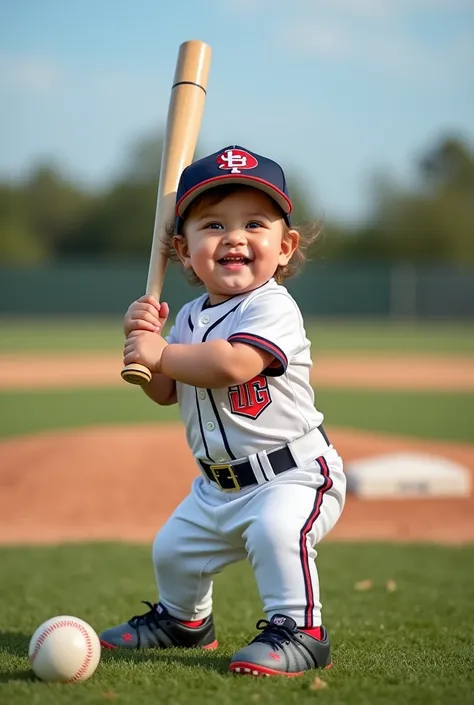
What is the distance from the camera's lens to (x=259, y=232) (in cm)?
331

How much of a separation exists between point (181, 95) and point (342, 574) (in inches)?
102

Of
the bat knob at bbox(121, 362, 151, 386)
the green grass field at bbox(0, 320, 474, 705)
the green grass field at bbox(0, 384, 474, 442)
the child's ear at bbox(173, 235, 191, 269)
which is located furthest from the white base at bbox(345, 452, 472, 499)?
the bat knob at bbox(121, 362, 151, 386)

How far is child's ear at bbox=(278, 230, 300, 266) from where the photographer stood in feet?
11.3

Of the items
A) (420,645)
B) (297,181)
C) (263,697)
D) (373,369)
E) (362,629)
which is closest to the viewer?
(263,697)

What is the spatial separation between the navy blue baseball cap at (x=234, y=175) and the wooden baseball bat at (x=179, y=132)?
219mm

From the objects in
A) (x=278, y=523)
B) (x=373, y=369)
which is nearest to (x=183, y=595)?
(x=278, y=523)

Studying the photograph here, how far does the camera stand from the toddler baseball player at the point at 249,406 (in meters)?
3.13

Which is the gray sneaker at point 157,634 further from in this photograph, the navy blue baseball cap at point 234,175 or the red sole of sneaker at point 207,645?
the navy blue baseball cap at point 234,175

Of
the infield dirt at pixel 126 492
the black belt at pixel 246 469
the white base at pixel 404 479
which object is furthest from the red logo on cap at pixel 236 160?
the white base at pixel 404 479

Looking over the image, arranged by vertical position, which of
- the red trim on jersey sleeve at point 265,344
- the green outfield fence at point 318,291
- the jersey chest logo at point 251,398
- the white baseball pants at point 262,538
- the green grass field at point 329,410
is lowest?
the white baseball pants at point 262,538

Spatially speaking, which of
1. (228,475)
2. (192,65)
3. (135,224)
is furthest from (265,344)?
(135,224)

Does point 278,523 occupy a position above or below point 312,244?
below

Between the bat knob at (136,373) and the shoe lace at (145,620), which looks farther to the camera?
the shoe lace at (145,620)

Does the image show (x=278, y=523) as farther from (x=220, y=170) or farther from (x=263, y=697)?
(x=220, y=170)
